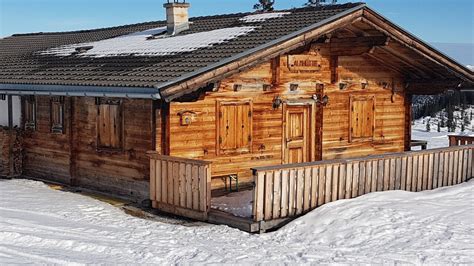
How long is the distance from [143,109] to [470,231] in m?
6.80

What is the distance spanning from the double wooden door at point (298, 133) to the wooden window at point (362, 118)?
4.89ft

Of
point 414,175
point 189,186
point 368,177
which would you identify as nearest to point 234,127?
point 189,186

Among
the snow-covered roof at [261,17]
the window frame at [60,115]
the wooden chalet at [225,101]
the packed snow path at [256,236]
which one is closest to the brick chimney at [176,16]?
the wooden chalet at [225,101]

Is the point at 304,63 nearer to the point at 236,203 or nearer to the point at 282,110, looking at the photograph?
the point at 282,110

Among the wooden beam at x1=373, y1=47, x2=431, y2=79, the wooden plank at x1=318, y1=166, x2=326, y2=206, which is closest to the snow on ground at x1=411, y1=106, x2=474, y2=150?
the wooden beam at x1=373, y1=47, x2=431, y2=79

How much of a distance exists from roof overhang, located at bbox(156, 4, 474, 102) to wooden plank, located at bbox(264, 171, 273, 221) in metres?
2.33

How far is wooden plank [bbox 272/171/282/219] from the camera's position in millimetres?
11055

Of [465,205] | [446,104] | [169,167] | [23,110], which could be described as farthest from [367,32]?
[446,104]

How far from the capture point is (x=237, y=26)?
53.4 feet

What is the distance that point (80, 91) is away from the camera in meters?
13.9

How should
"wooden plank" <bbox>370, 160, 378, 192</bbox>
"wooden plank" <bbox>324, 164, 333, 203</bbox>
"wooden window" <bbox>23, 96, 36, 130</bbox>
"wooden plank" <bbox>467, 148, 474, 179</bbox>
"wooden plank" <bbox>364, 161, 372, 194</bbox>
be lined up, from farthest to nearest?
1. "wooden window" <bbox>23, 96, 36, 130</bbox>
2. "wooden plank" <bbox>467, 148, 474, 179</bbox>
3. "wooden plank" <bbox>370, 160, 378, 192</bbox>
4. "wooden plank" <bbox>364, 161, 372, 194</bbox>
5. "wooden plank" <bbox>324, 164, 333, 203</bbox>

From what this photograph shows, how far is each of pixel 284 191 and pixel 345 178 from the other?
5.26 ft

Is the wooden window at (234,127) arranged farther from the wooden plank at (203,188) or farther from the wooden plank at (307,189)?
the wooden plank at (307,189)

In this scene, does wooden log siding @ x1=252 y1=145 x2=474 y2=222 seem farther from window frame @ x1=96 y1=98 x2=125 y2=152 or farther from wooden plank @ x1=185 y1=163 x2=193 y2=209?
window frame @ x1=96 y1=98 x2=125 y2=152
